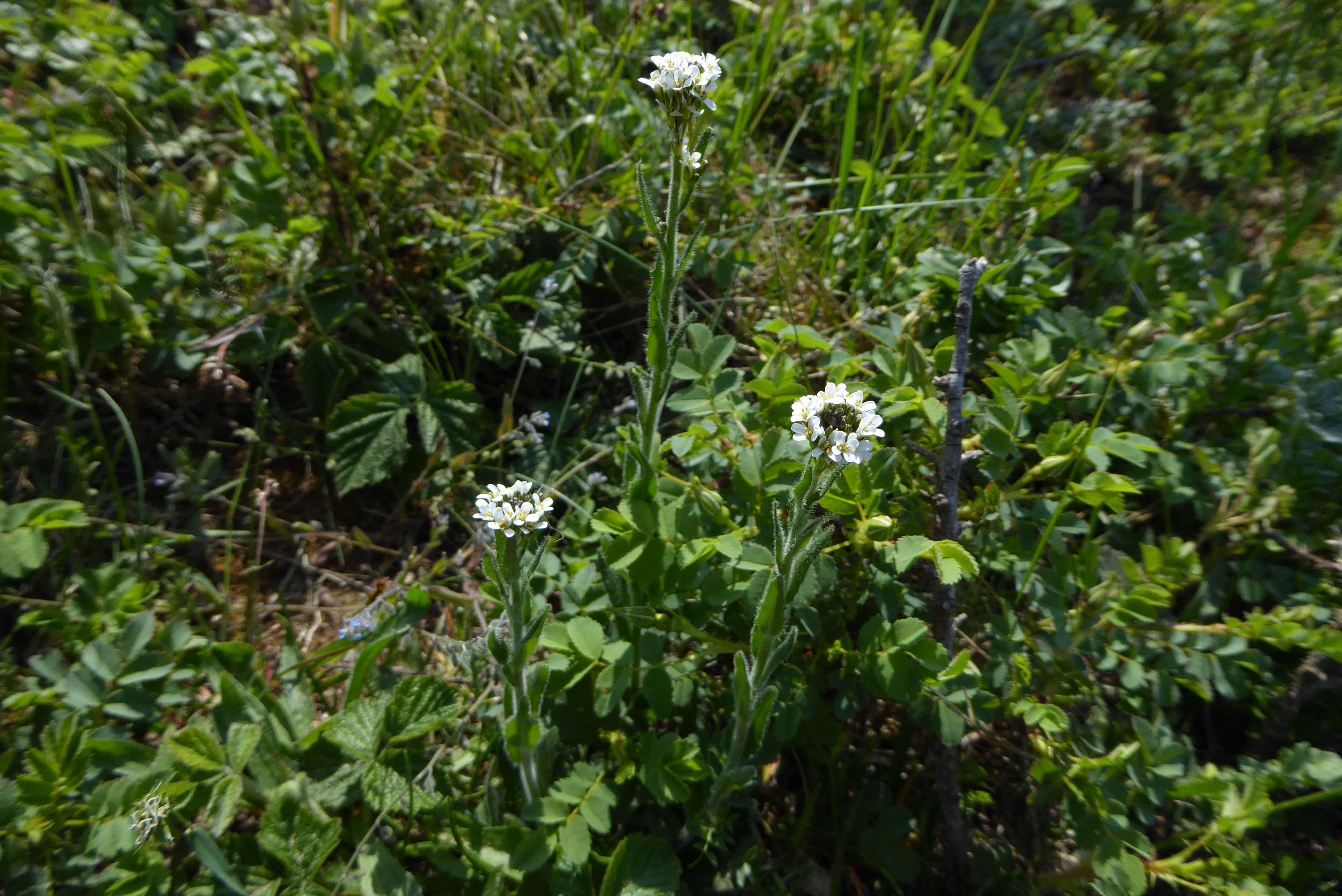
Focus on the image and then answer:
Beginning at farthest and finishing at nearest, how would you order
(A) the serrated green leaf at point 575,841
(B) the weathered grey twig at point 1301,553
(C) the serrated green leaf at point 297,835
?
(B) the weathered grey twig at point 1301,553 < (C) the serrated green leaf at point 297,835 < (A) the serrated green leaf at point 575,841

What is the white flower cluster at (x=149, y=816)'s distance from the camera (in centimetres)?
172

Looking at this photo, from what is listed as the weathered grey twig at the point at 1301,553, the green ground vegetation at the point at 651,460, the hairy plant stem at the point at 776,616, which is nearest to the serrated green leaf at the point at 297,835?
the green ground vegetation at the point at 651,460

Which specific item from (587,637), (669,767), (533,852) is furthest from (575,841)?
(587,637)

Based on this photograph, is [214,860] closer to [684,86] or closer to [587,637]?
[587,637]

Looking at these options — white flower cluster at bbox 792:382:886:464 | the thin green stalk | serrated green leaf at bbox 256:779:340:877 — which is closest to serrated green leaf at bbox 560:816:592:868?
serrated green leaf at bbox 256:779:340:877

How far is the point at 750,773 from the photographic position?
1.70 m

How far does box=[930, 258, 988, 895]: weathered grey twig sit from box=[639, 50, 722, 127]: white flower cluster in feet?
2.46

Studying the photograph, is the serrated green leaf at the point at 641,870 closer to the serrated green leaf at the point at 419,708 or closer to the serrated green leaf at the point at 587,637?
the serrated green leaf at the point at 587,637

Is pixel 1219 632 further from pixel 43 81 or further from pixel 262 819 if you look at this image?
pixel 43 81

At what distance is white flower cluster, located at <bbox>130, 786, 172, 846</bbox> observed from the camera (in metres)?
1.72

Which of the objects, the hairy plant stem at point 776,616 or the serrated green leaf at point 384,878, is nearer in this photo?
the hairy plant stem at point 776,616

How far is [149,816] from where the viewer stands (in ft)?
5.72

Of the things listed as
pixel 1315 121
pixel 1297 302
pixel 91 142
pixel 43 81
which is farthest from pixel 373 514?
pixel 1315 121

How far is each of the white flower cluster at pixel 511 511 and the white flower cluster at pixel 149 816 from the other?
100cm
